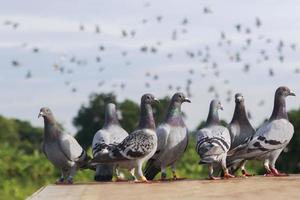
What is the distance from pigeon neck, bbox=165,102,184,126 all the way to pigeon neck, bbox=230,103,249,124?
1.10 m

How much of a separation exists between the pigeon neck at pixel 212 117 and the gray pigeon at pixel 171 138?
0.38 metres

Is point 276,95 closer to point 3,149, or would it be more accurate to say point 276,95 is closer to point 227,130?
point 227,130

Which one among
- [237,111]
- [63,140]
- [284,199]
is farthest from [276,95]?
[284,199]

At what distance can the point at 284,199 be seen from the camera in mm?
8570

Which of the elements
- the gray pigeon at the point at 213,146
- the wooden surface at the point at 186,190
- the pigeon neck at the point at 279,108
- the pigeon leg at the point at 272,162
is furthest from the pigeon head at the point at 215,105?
the wooden surface at the point at 186,190

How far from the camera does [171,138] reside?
12195mm

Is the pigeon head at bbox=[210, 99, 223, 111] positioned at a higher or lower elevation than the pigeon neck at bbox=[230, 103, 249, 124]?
higher

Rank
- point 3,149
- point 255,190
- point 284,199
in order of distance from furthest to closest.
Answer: point 3,149
point 255,190
point 284,199

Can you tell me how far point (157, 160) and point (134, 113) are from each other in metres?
60.6

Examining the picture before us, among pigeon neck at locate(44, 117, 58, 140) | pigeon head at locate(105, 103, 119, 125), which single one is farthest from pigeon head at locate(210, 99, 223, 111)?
pigeon neck at locate(44, 117, 58, 140)

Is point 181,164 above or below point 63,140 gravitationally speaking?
below

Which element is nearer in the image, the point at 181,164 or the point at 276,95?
the point at 276,95

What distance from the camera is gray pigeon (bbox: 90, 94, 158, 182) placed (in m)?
11.8

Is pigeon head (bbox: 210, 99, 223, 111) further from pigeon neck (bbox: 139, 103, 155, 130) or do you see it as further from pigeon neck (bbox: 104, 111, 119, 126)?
pigeon neck (bbox: 104, 111, 119, 126)
